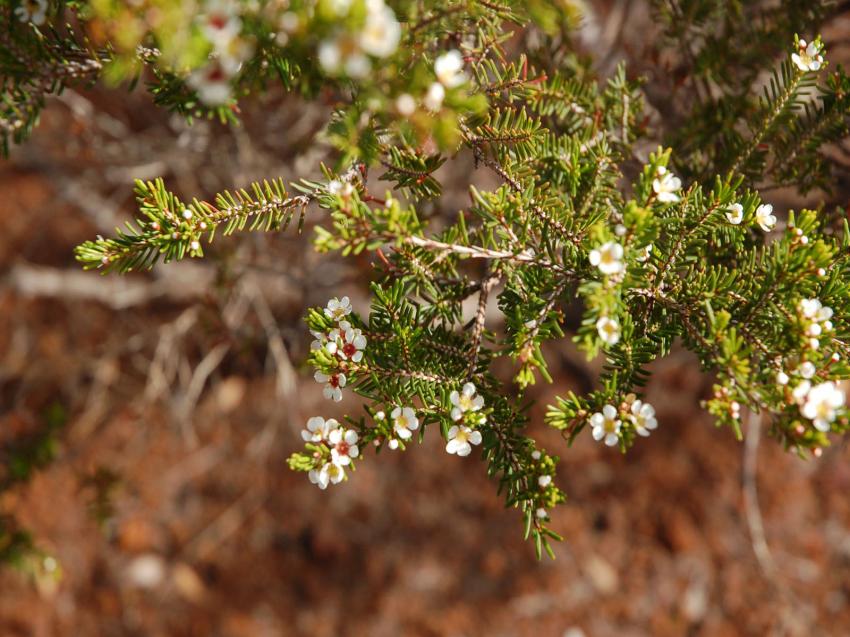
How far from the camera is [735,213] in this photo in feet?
3.76

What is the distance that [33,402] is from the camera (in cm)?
359

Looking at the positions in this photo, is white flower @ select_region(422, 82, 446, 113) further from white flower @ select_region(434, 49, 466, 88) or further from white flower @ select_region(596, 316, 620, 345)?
white flower @ select_region(596, 316, 620, 345)

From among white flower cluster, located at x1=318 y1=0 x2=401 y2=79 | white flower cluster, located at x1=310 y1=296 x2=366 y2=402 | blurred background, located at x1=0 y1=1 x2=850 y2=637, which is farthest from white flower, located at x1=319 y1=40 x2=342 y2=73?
blurred background, located at x1=0 y1=1 x2=850 y2=637

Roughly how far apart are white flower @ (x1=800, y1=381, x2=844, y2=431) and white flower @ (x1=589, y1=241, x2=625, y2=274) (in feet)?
1.10

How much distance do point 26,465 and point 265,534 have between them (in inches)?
48.7

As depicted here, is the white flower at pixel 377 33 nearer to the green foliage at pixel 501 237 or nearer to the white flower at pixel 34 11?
the green foliage at pixel 501 237

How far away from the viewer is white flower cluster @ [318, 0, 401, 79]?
2.62 ft

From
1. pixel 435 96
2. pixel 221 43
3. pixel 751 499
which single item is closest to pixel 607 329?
pixel 435 96

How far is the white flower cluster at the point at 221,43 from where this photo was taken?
83 cm

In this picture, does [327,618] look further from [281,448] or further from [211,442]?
[211,442]

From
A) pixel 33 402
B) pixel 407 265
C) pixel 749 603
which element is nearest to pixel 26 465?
pixel 33 402

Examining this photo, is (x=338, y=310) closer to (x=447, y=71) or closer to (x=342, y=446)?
(x=342, y=446)

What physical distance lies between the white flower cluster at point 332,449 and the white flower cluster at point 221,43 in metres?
0.57

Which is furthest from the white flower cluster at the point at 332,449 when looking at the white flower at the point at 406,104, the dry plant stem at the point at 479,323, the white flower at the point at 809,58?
the white flower at the point at 809,58
